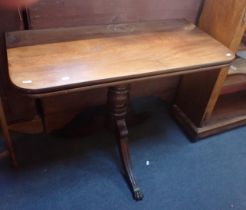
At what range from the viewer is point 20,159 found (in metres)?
1.41

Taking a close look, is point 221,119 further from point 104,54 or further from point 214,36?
point 104,54

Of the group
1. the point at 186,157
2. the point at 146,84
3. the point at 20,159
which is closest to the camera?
the point at 20,159

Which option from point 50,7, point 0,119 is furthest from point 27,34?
point 0,119

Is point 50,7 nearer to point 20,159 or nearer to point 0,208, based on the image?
point 20,159

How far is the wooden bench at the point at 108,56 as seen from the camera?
0.82 m

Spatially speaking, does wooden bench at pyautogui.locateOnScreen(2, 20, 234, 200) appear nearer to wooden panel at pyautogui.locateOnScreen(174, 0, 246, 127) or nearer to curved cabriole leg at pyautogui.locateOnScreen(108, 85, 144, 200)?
curved cabriole leg at pyautogui.locateOnScreen(108, 85, 144, 200)

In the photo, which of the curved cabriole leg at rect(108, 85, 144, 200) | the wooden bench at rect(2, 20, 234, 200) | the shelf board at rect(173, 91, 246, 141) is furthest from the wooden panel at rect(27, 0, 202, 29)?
the shelf board at rect(173, 91, 246, 141)

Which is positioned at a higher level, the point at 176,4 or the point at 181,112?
the point at 176,4

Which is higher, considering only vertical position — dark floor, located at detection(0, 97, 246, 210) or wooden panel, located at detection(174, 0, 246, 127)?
wooden panel, located at detection(174, 0, 246, 127)

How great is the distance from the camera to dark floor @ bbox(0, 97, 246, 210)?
1.26m

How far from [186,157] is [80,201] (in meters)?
0.67

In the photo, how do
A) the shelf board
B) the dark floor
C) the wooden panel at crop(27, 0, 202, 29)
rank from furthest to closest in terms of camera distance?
1. the shelf board
2. the dark floor
3. the wooden panel at crop(27, 0, 202, 29)

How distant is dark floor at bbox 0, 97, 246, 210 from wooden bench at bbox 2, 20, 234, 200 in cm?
27

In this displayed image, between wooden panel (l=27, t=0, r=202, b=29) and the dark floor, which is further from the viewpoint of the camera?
the dark floor
